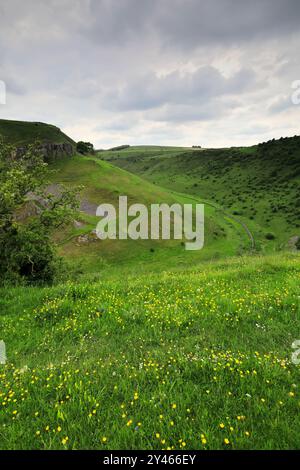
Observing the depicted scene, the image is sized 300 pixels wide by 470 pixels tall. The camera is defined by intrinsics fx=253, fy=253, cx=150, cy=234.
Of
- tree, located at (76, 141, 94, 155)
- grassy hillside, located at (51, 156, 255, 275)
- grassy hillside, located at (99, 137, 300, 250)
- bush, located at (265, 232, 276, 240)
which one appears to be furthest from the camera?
tree, located at (76, 141, 94, 155)

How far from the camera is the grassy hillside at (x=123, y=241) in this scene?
45.8m

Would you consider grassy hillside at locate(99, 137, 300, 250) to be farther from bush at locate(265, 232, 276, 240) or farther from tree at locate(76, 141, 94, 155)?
tree at locate(76, 141, 94, 155)

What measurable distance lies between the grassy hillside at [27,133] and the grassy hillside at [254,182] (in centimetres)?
6384

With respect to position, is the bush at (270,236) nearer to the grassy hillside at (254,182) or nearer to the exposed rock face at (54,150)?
the grassy hillside at (254,182)

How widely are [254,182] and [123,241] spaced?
292 ft

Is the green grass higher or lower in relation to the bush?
lower

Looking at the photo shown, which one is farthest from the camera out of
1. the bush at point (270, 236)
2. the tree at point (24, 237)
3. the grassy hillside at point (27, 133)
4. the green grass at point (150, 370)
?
the grassy hillside at point (27, 133)

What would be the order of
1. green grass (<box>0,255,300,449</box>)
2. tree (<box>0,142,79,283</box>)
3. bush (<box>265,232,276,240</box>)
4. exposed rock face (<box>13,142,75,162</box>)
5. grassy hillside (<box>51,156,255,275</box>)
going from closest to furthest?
1. green grass (<box>0,255,300,449</box>)
2. tree (<box>0,142,79,283</box>)
3. grassy hillside (<box>51,156,255,275</box>)
4. bush (<box>265,232,276,240</box>)
5. exposed rock face (<box>13,142,75,162</box>)

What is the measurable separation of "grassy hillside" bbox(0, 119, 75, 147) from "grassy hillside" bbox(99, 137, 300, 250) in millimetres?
63840

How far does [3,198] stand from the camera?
16.3m

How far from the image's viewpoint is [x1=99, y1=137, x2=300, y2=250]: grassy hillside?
7581 centimetres

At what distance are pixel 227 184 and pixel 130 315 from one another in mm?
126985

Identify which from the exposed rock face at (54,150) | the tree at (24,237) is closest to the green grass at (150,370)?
the tree at (24,237)

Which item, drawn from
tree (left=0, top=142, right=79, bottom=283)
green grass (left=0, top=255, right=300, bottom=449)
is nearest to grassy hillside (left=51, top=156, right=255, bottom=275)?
tree (left=0, top=142, right=79, bottom=283)
